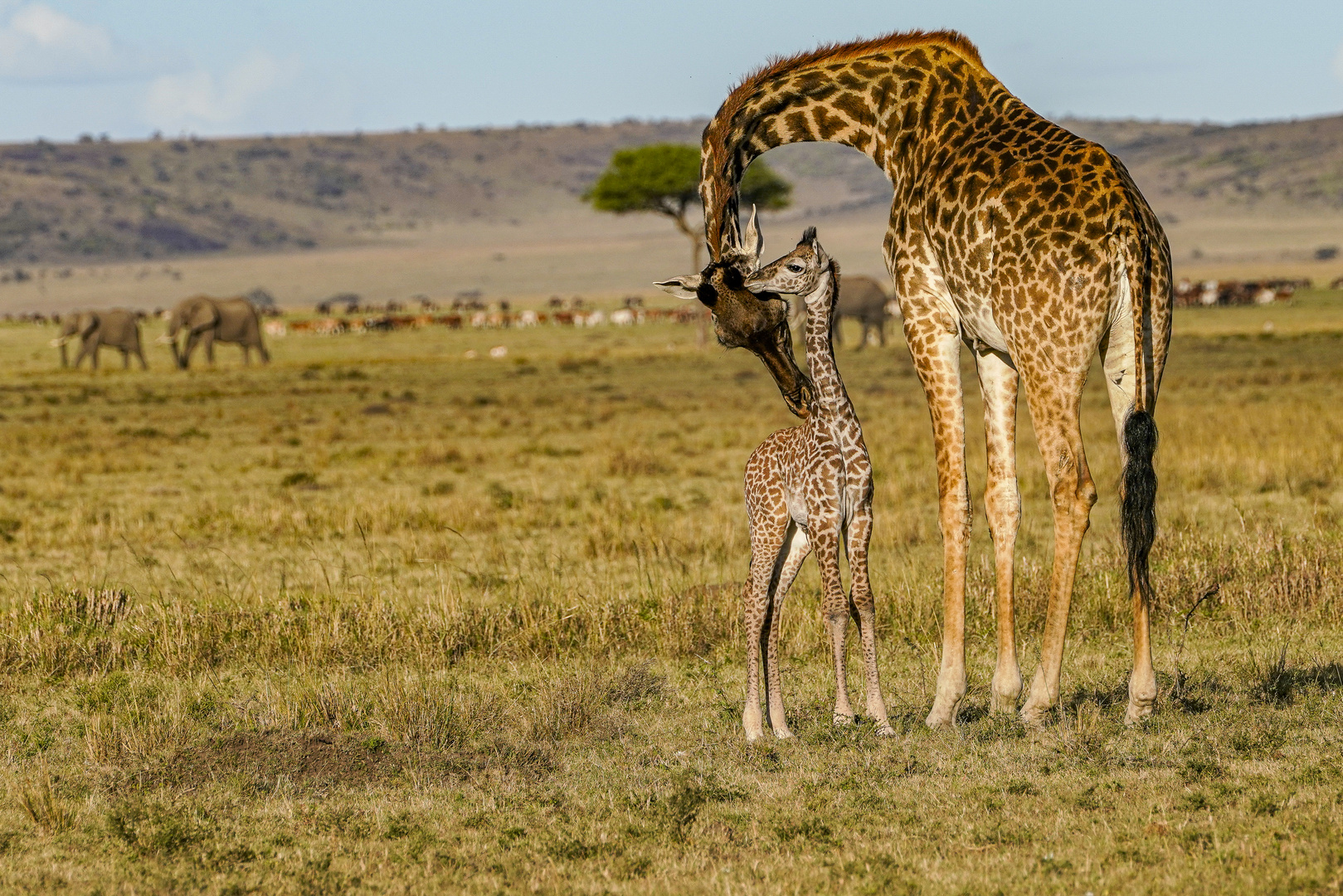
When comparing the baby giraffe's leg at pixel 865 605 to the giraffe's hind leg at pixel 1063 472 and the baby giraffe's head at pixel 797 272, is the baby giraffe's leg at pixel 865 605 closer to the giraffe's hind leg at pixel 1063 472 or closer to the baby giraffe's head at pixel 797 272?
the giraffe's hind leg at pixel 1063 472

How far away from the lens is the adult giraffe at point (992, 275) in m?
6.68

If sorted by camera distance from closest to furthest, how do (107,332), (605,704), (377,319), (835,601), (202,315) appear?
(835,601)
(605,704)
(107,332)
(202,315)
(377,319)

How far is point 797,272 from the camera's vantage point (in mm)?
6664

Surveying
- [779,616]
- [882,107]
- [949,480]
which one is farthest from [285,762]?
[882,107]

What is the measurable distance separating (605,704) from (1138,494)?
306cm

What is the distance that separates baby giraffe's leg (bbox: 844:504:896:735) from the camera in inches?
274

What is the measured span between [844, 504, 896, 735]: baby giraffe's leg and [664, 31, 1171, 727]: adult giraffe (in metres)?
0.34

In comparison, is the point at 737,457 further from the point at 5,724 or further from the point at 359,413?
the point at 5,724

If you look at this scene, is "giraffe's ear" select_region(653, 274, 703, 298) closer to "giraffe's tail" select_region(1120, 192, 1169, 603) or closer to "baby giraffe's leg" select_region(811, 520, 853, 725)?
"baby giraffe's leg" select_region(811, 520, 853, 725)

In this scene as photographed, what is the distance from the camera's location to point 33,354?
2158 inches

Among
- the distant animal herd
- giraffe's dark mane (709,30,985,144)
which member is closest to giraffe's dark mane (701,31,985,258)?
giraffe's dark mane (709,30,985,144)

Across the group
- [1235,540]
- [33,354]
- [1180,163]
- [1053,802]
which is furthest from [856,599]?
[1180,163]

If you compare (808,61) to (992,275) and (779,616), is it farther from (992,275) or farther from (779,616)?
(779,616)

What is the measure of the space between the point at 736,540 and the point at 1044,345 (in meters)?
7.13
